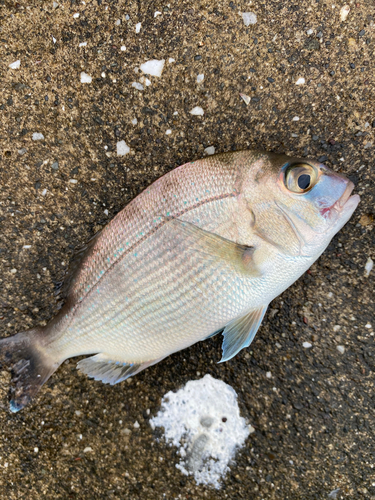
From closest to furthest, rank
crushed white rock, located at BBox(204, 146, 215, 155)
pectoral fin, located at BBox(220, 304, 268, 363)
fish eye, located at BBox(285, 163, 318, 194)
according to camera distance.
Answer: fish eye, located at BBox(285, 163, 318, 194) < pectoral fin, located at BBox(220, 304, 268, 363) < crushed white rock, located at BBox(204, 146, 215, 155)

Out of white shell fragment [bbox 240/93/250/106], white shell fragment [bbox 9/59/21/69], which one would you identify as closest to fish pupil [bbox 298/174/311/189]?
white shell fragment [bbox 240/93/250/106]

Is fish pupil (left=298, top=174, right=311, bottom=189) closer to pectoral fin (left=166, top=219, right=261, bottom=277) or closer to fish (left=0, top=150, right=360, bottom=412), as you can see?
fish (left=0, top=150, right=360, bottom=412)

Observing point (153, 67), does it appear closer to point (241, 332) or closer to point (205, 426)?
point (241, 332)

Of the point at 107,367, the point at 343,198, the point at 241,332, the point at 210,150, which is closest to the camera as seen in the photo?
the point at 343,198

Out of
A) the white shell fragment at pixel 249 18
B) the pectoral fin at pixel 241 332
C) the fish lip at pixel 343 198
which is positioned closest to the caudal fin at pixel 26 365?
the pectoral fin at pixel 241 332

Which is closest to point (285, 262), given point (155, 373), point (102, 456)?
point (155, 373)

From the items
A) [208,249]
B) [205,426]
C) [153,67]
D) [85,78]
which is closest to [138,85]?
[153,67]

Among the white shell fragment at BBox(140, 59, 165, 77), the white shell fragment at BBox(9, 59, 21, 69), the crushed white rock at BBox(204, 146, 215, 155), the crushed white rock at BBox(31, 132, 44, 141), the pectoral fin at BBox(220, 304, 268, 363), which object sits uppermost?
the white shell fragment at BBox(9, 59, 21, 69)
